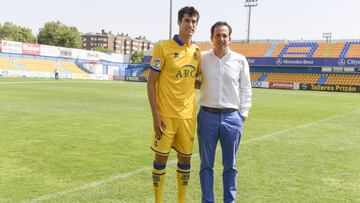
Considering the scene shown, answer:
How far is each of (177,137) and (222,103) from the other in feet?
1.98

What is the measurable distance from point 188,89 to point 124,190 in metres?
1.71

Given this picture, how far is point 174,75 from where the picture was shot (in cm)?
387

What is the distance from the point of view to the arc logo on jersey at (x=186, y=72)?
12.7 ft

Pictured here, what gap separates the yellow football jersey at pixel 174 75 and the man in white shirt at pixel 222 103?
0.21m

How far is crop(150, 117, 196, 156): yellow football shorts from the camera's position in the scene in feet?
12.8

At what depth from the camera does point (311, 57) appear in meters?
48.4

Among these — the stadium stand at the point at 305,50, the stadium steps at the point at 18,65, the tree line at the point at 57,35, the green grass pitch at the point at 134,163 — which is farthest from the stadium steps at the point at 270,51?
the tree line at the point at 57,35

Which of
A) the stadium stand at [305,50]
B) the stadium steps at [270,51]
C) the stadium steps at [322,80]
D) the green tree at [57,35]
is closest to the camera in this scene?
the stadium steps at [322,80]

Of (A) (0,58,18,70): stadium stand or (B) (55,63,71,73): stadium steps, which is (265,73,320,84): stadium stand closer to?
(B) (55,63,71,73): stadium steps

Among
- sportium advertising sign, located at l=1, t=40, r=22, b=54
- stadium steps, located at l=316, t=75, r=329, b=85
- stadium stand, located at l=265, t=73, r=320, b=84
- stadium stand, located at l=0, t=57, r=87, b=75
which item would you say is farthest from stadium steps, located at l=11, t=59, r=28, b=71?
stadium steps, located at l=316, t=75, r=329, b=85

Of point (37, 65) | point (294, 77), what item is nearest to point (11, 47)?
point (37, 65)

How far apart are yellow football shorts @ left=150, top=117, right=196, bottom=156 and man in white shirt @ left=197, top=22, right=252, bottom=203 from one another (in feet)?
0.52

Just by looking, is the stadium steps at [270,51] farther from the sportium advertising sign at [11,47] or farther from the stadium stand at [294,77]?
the sportium advertising sign at [11,47]

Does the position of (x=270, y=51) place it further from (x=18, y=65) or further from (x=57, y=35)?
(x=57, y=35)
